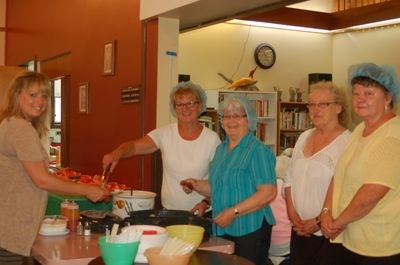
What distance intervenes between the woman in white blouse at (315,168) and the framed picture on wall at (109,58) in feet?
8.81

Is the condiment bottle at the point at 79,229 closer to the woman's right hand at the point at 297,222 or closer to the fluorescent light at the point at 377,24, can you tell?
the woman's right hand at the point at 297,222

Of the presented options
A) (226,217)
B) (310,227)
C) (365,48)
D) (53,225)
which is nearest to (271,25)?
(365,48)

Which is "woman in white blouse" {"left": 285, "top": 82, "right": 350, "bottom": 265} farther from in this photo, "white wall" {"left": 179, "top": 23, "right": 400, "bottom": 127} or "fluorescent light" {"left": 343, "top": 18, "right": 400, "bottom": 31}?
"fluorescent light" {"left": 343, "top": 18, "right": 400, "bottom": 31}

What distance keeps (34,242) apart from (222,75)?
15.8 ft

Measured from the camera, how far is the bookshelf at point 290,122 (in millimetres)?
7004

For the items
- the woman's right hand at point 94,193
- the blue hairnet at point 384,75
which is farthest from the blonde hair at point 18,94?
the blue hairnet at point 384,75

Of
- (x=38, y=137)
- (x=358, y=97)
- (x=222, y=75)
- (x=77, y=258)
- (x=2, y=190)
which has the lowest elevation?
(x=77, y=258)

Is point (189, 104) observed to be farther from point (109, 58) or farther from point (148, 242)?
point (109, 58)

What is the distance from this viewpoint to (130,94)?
4.65m

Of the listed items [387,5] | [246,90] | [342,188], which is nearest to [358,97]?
[342,188]

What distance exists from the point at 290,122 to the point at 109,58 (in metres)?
2.93

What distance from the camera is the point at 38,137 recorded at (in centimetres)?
225

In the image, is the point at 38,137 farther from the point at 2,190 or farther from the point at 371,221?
the point at 371,221

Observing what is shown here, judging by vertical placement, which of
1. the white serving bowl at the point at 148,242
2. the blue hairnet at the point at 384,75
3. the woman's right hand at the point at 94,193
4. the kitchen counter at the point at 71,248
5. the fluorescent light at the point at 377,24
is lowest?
the kitchen counter at the point at 71,248
